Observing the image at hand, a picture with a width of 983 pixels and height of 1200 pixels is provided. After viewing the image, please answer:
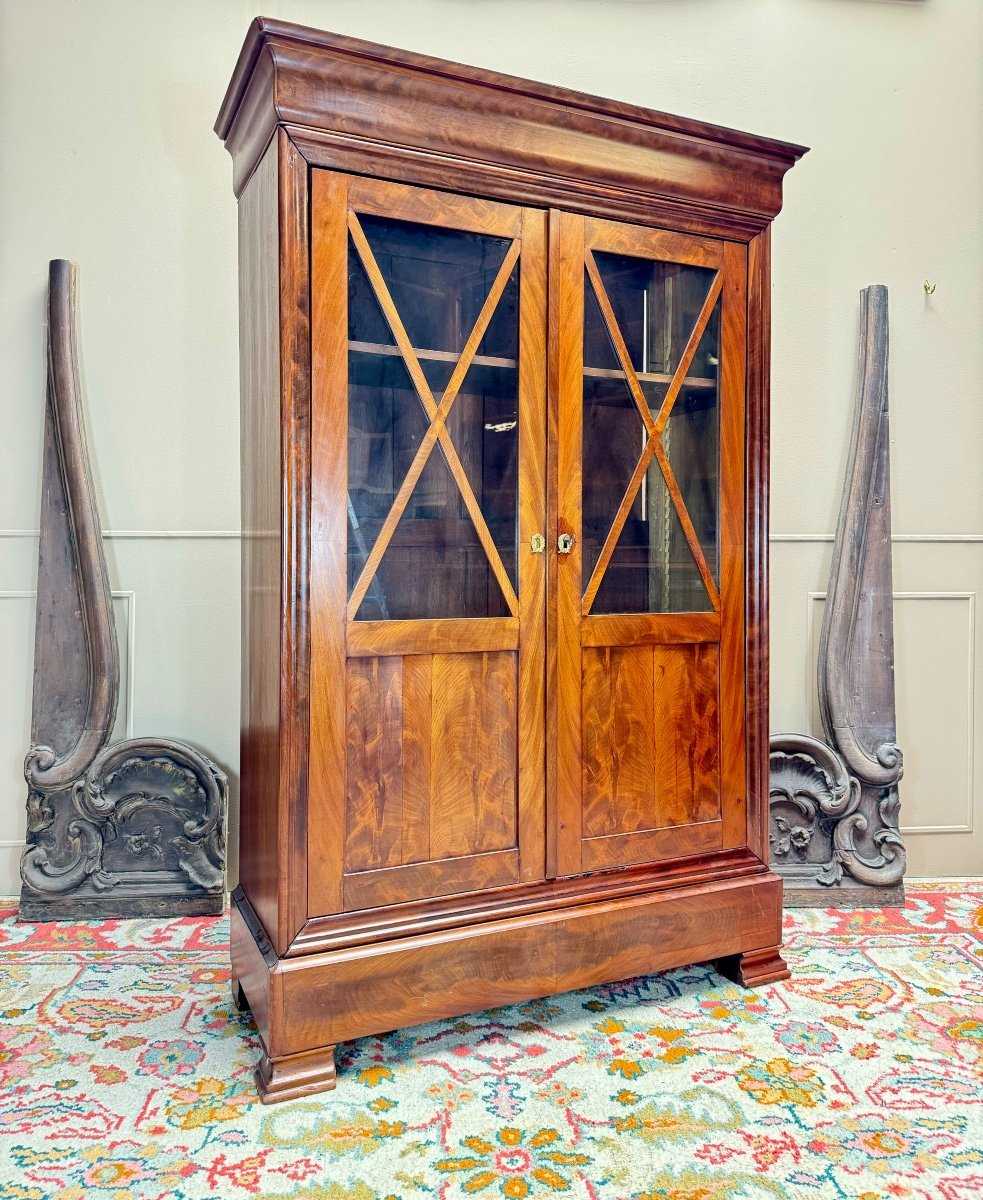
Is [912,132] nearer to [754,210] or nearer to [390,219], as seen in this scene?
[754,210]

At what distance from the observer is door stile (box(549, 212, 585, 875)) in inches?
72.0

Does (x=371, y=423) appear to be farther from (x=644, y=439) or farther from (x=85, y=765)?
(x=85, y=765)

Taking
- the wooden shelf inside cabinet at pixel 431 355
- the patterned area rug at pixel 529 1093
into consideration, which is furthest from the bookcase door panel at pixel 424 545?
the patterned area rug at pixel 529 1093

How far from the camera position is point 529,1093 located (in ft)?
5.27

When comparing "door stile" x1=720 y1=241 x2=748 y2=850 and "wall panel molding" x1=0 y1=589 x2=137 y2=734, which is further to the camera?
"wall panel molding" x1=0 y1=589 x2=137 y2=734

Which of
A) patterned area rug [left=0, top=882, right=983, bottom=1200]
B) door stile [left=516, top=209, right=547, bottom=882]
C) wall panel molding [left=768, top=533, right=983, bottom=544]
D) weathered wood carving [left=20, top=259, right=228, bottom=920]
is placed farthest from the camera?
wall panel molding [left=768, top=533, right=983, bottom=544]

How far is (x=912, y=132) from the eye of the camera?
2744mm

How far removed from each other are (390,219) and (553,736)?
1.04 meters

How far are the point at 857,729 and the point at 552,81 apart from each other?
206 centimetres

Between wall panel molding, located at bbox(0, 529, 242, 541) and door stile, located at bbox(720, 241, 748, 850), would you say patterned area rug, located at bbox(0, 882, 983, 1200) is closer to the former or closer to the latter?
door stile, located at bbox(720, 241, 748, 850)

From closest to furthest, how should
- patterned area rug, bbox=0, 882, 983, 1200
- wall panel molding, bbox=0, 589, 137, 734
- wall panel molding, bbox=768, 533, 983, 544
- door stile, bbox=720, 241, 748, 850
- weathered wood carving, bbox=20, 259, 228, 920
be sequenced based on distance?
1. patterned area rug, bbox=0, 882, 983, 1200
2. door stile, bbox=720, 241, 748, 850
3. weathered wood carving, bbox=20, 259, 228, 920
4. wall panel molding, bbox=0, 589, 137, 734
5. wall panel molding, bbox=768, 533, 983, 544

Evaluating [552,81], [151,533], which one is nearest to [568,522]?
[151,533]

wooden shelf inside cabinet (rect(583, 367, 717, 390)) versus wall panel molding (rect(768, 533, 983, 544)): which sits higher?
wooden shelf inside cabinet (rect(583, 367, 717, 390))

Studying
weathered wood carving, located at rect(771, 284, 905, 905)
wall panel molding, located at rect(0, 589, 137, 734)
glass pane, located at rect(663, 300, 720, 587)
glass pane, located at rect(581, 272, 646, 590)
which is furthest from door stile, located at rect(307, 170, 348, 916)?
weathered wood carving, located at rect(771, 284, 905, 905)
